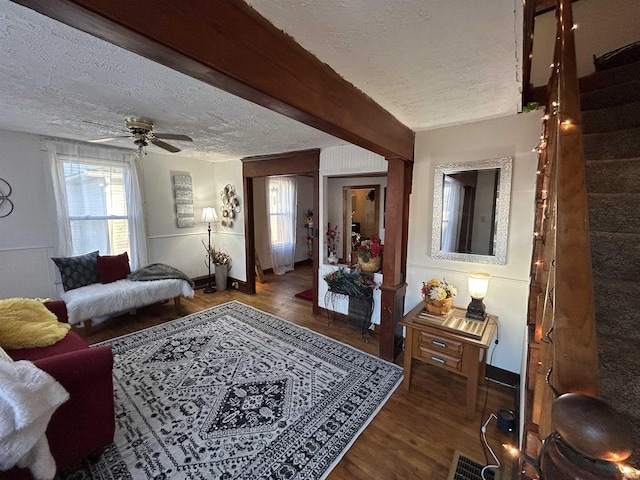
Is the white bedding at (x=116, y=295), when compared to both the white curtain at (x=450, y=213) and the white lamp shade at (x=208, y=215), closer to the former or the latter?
the white lamp shade at (x=208, y=215)

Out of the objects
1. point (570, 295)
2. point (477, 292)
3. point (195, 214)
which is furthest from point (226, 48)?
point (195, 214)

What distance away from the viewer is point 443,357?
7.14 feet

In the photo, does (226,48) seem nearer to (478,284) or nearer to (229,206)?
(478,284)

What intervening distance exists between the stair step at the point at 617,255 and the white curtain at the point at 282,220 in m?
5.23

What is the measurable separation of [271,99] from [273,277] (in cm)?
499

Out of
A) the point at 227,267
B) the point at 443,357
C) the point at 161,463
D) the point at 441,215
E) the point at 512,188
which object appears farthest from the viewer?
the point at 227,267

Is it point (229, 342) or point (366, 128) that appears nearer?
point (366, 128)

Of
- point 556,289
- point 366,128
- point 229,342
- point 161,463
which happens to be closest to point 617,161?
point 366,128

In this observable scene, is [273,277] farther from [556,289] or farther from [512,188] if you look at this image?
[556,289]

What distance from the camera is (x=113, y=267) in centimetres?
369

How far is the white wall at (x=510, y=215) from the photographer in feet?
7.47

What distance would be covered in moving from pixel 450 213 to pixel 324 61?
1.88 meters

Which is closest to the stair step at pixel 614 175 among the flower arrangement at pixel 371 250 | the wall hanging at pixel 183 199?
the flower arrangement at pixel 371 250

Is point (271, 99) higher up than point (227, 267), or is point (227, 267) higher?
point (271, 99)
